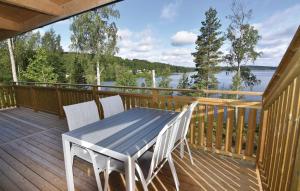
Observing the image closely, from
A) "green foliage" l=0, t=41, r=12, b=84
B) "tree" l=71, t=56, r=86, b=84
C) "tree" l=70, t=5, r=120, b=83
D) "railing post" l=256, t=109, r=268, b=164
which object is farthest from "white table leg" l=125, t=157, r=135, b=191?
"green foliage" l=0, t=41, r=12, b=84

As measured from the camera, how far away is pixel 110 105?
8.23 feet

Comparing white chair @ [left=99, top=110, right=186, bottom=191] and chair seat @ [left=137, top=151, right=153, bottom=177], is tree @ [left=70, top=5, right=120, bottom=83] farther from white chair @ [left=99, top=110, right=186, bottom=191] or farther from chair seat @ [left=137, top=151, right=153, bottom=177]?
white chair @ [left=99, top=110, right=186, bottom=191]

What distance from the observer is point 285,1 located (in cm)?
1108

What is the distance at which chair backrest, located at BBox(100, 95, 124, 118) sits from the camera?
7.93ft

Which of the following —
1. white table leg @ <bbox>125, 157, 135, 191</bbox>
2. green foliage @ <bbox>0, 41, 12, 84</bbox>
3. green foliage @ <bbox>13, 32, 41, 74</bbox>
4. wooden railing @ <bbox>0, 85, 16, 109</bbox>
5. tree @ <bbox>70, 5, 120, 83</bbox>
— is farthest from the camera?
green foliage @ <bbox>13, 32, 41, 74</bbox>

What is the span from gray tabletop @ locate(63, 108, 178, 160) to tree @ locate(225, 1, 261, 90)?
10337 millimetres

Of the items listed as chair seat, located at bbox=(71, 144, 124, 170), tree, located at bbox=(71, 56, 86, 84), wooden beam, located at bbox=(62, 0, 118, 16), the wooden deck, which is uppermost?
wooden beam, located at bbox=(62, 0, 118, 16)

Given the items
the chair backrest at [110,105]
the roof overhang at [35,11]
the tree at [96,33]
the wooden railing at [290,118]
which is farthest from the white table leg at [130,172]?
the tree at [96,33]

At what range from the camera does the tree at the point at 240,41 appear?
10.5 m

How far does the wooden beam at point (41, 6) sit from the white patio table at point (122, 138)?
2.10 meters

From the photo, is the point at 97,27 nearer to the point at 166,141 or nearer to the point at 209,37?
the point at 209,37

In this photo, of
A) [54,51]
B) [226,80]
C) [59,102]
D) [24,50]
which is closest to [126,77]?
[226,80]

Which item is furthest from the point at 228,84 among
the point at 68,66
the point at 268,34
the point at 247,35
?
the point at 68,66

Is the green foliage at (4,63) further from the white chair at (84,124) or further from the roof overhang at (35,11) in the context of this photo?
the white chair at (84,124)
